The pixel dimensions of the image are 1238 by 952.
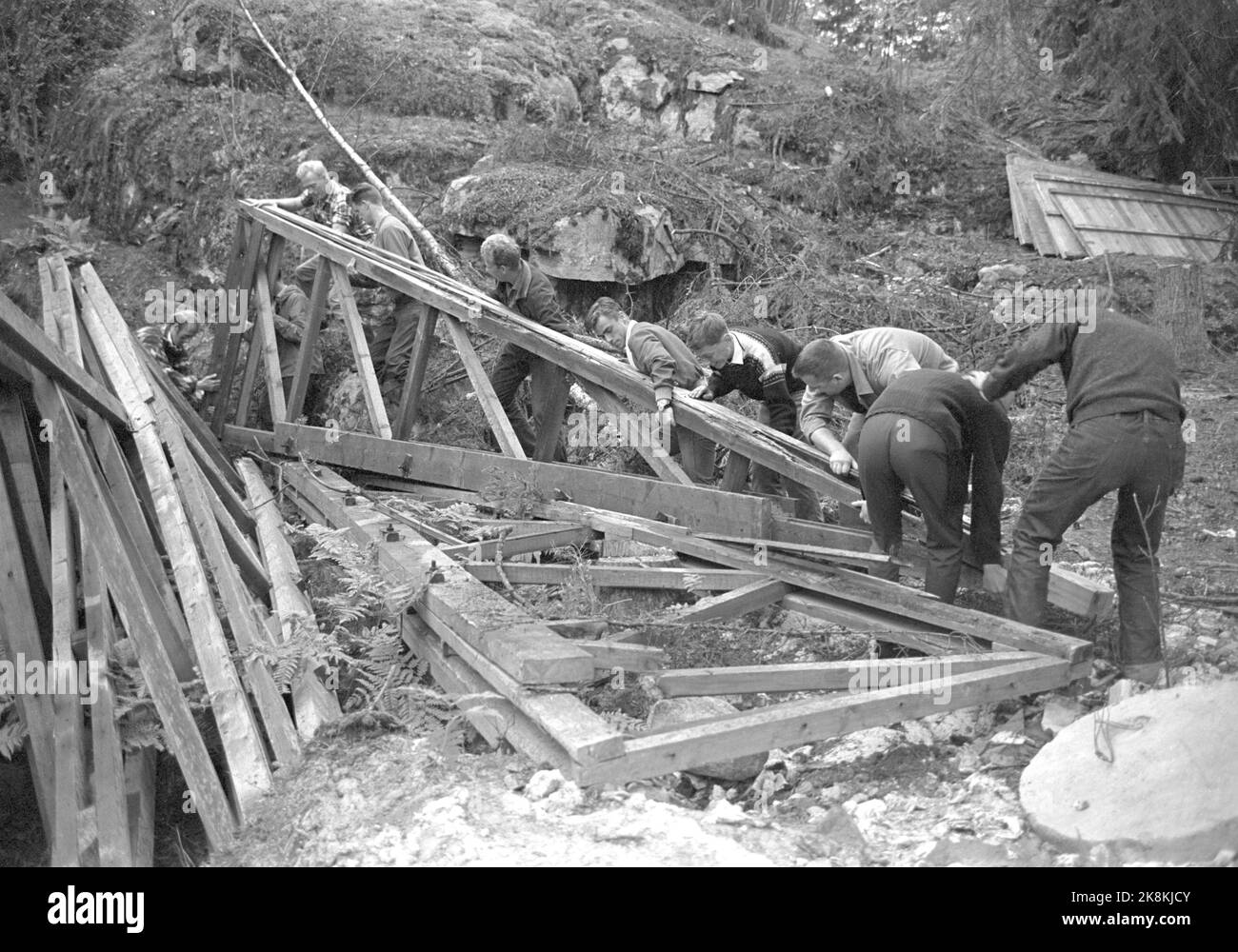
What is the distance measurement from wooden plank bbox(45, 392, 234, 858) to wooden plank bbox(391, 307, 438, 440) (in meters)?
2.24

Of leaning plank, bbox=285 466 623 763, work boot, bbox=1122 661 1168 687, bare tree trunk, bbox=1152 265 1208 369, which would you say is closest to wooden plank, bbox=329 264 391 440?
leaning plank, bbox=285 466 623 763

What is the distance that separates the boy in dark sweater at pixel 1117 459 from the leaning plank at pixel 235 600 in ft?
9.83

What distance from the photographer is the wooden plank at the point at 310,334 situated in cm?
Result: 780

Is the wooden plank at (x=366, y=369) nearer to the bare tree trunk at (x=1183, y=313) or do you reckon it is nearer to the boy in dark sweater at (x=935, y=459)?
the boy in dark sweater at (x=935, y=459)

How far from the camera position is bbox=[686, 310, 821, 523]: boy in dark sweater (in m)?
6.22

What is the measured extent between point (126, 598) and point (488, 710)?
1.92 meters

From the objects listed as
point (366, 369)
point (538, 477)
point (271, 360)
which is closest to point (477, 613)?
point (538, 477)

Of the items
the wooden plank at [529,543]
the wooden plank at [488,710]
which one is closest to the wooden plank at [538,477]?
the wooden plank at [529,543]

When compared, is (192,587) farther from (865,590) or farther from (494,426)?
(865,590)

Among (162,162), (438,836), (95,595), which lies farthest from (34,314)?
(438,836)

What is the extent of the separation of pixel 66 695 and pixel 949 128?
12536 mm

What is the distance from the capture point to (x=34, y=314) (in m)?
9.85

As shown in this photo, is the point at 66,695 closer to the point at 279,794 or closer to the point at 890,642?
the point at 279,794

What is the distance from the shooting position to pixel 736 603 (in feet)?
15.5
